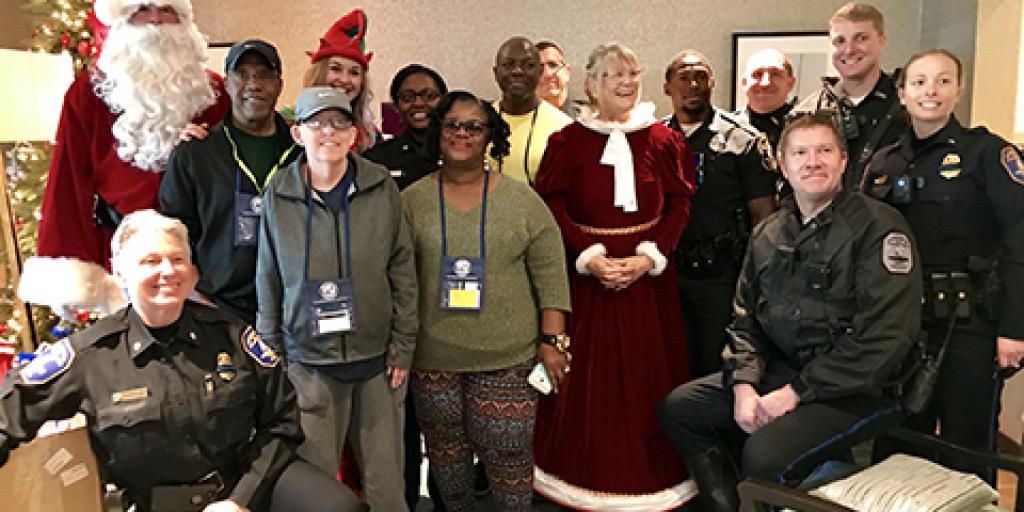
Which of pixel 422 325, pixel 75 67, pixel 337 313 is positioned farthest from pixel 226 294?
pixel 75 67

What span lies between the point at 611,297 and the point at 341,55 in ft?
4.75

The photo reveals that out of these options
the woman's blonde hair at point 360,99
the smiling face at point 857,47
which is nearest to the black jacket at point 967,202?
the smiling face at point 857,47

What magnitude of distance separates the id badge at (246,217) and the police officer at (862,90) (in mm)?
2139

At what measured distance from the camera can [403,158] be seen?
2934 mm

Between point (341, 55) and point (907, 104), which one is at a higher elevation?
point (341, 55)

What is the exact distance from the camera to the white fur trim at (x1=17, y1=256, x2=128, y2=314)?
8.39 feet

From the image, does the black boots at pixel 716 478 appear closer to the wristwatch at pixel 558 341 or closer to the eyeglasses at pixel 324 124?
the wristwatch at pixel 558 341

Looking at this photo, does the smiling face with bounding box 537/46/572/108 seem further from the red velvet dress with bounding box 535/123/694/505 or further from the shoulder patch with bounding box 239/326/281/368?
the shoulder patch with bounding box 239/326/281/368

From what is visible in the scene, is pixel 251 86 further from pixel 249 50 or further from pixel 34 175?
pixel 34 175

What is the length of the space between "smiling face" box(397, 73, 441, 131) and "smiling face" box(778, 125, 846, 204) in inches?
53.4

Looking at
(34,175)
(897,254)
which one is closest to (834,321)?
(897,254)

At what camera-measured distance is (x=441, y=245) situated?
2.51 m

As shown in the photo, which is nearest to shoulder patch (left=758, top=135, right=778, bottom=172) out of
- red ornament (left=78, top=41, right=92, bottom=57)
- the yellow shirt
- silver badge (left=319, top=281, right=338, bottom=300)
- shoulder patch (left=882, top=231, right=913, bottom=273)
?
the yellow shirt

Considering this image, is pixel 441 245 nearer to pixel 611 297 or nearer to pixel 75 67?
pixel 611 297
